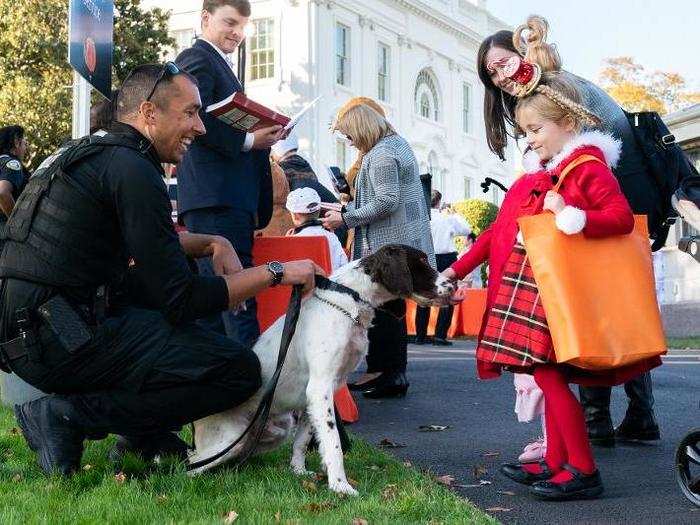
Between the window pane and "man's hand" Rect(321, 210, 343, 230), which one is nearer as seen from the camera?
"man's hand" Rect(321, 210, 343, 230)

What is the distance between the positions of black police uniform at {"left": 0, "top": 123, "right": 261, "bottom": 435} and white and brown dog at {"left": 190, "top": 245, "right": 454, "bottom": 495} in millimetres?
170

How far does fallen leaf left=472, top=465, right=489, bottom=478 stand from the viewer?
15.9ft

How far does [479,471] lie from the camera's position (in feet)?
16.1

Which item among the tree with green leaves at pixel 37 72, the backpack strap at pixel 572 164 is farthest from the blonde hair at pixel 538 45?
the tree with green leaves at pixel 37 72

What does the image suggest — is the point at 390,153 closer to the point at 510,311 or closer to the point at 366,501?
the point at 510,311

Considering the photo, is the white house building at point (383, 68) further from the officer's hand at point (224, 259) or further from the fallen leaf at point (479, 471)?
the officer's hand at point (224, 259)

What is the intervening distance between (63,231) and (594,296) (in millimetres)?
2208

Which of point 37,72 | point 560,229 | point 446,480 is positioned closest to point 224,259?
point 446,480

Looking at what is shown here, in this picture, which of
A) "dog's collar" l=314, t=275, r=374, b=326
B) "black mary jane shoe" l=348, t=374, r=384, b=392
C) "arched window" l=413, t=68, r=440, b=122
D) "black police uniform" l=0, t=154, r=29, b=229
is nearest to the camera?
"dog's collar" l=314, t=275, r=374, b=326

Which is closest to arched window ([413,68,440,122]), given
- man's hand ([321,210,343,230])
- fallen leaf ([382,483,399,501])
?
man's hand ([321,210,343,230])

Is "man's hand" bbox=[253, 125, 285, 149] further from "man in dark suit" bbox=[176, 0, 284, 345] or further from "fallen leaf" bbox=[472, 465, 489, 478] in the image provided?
"fallen leaf" bbox=[472, 465, 489, 478]

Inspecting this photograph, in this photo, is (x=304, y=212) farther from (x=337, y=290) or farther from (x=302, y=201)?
(x=337, y=290)

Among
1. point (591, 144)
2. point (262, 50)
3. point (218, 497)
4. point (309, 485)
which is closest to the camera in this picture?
point (218, 497)

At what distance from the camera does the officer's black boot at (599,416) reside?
5582 millimetres
